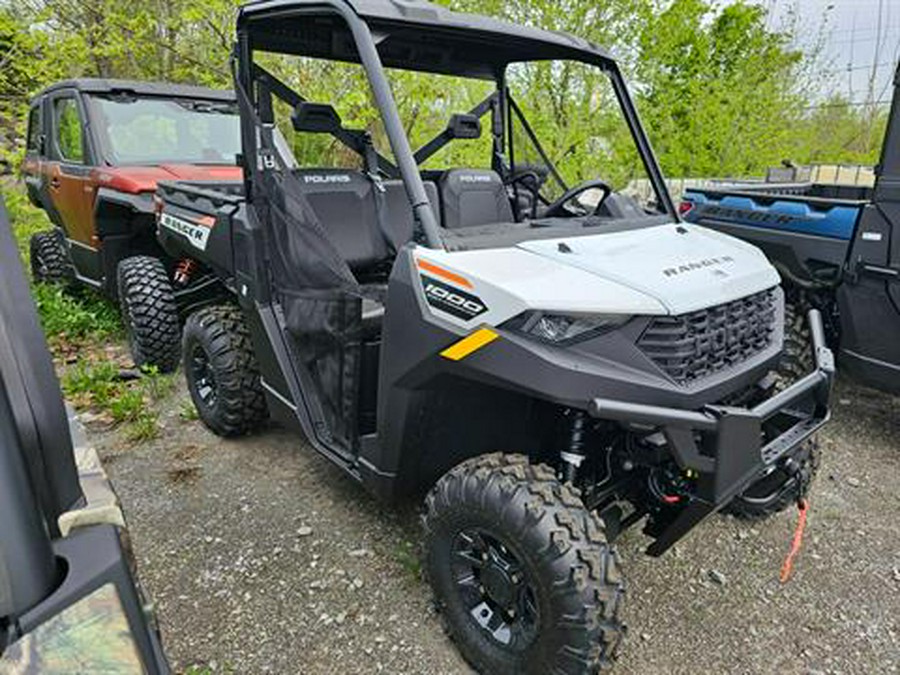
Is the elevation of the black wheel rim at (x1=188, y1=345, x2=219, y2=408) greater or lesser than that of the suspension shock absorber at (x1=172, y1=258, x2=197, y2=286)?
lesser

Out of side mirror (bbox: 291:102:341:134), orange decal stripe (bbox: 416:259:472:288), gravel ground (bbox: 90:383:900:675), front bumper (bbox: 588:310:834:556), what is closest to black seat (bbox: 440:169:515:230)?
side mirror (bbox: 291:102:341:134)

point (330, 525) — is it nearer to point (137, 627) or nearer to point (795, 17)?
point (137, 627)

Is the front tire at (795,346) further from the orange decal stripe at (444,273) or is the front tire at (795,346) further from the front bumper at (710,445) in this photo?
the orange decal stripe at (444,273)

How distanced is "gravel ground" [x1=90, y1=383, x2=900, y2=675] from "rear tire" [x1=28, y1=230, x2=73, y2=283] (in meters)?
3.65

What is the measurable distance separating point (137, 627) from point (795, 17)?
10891 mm

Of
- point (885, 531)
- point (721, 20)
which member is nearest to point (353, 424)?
point (885, 531)

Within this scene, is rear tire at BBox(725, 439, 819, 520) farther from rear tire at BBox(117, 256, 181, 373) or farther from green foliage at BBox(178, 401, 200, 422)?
rear tire at BBox(117, 256, 181, 373)

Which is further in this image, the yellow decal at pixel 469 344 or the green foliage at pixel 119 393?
the green foliage at pixel 119 393

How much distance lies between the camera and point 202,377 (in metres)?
3.77

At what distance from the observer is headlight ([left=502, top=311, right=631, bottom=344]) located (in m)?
1.83

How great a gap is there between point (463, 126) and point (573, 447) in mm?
1786

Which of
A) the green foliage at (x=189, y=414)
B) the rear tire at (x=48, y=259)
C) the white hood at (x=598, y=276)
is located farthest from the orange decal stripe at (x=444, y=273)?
the rear tire at (x=48, y=259)

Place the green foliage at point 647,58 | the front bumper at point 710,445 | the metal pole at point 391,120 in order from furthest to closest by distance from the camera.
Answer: the green foliage at point 647,58
the metal pole at point 391,120
the front bumper at point 710,445

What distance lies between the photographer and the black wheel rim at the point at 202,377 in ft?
12.0
